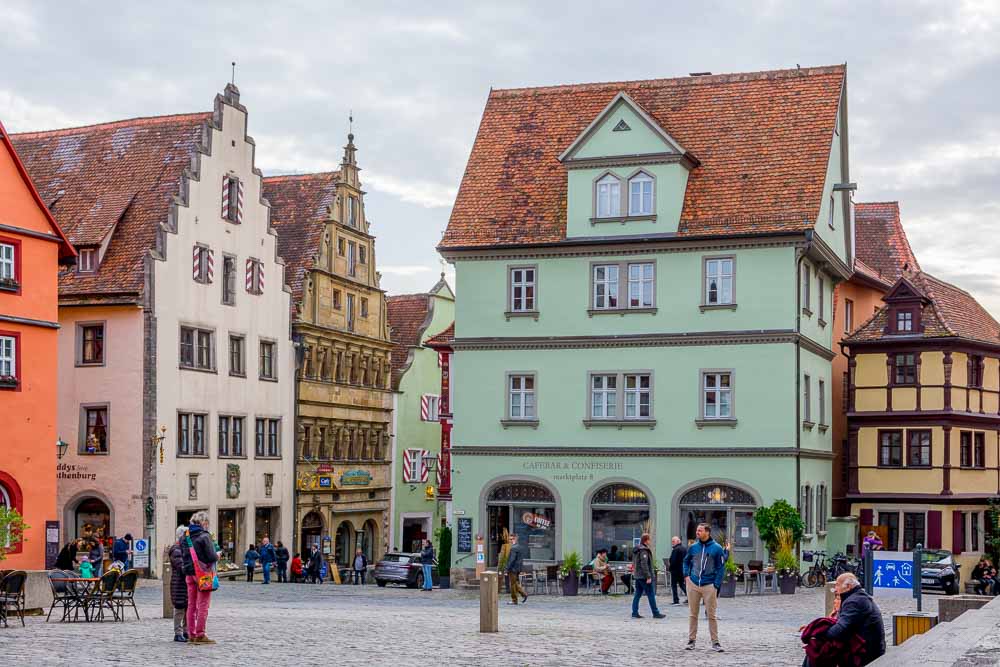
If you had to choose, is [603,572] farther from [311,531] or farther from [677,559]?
[311,531]

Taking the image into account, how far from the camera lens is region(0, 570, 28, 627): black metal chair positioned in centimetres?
2491

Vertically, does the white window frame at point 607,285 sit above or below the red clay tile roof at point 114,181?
below

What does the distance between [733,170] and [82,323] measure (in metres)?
20.6

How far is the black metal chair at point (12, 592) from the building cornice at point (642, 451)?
2128 centimetres

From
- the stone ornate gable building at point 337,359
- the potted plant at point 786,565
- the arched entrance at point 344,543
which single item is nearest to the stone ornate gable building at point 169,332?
the stone ornate gable building at point 337,359

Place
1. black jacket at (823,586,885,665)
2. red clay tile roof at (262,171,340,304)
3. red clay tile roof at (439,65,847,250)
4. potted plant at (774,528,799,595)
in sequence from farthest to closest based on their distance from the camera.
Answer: red clay tile roof at (262,171,340,304) < red clay tile roof at (439,65,847,250) < potted plant at (774,528,799,595) < black jacket at (823,586,885,665)

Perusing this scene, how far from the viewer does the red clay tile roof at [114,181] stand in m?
50.1

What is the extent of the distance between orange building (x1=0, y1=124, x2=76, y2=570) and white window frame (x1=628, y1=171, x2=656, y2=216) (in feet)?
51.1

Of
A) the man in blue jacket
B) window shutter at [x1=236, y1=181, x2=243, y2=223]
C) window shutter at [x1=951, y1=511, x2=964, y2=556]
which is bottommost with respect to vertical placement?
window shutter at [x1=951, y1=511, x2=964, y2=556]

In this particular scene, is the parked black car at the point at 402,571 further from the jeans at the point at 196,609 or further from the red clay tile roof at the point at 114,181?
the jeans at the point at 196,609

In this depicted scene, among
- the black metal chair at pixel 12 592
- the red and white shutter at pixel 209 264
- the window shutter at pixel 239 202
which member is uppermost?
the window shutter at pixel 239 202

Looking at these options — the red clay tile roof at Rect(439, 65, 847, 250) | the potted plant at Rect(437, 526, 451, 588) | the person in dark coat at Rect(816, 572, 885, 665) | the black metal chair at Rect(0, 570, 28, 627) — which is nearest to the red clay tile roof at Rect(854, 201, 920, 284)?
the red clay tile roof at Rect(439, 65, 847, 250)

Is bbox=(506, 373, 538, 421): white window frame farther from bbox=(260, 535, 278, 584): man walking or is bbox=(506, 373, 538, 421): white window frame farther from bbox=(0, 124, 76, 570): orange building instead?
bbox=(0, 124, 76, 570): orange building

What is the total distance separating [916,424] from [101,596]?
3298 centimetres
